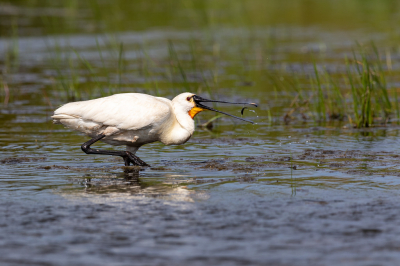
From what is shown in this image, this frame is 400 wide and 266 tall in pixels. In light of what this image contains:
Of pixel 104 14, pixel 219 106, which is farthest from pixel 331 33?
pixel 219 106

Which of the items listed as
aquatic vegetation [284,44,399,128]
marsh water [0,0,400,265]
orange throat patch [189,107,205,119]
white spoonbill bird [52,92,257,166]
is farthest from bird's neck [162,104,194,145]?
aquatic vegetation [284,44,399,128]

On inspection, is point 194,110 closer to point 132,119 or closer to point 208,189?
point 132,119

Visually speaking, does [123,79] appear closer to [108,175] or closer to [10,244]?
[108,175]

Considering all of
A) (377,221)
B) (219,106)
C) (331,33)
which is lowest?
(377,221)

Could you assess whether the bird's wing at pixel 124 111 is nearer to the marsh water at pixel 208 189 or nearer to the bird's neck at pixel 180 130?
the bird's neck at pixel 180 130

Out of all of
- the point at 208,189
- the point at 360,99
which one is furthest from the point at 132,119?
the point at 360,99

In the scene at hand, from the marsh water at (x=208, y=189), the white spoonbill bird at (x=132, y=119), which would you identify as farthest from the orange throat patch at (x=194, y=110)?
the marsh water at (x=208, y=189)

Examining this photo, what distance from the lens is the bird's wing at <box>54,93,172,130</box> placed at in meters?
7.87

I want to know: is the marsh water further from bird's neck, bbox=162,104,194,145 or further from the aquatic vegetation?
bird's neck, bbox=162,104,194,145

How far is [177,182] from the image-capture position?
7180 mm

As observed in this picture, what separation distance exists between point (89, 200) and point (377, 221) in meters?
2.66

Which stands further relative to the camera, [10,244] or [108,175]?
[108,175]

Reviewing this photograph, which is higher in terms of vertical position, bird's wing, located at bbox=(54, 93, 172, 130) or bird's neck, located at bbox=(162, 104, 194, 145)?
bird's wing, located at bbox=(54, 93, 172, 130)

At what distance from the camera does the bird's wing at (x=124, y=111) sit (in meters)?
7.87
